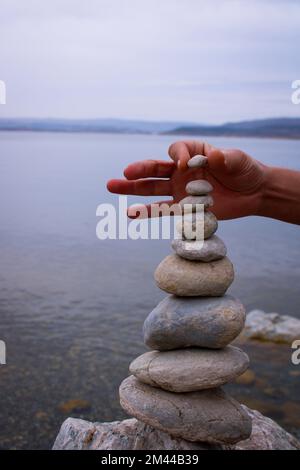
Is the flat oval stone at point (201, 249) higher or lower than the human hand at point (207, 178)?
lower

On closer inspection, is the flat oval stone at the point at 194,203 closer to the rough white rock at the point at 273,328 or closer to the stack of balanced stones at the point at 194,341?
the stack of balanced stones at the point at 194,341

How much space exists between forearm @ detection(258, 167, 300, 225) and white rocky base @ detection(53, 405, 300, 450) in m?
1.79

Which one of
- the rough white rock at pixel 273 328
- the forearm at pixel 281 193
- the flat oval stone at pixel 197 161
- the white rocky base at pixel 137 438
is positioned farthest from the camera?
the rough white rock at pixel 273 328

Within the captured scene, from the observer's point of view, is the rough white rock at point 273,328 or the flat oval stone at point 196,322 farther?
the rough white rock at point 273,328

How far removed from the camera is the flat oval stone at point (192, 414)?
4.17 metres

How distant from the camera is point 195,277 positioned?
4117 mm

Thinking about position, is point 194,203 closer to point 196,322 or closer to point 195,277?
point 195,277

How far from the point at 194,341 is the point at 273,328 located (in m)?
6.75

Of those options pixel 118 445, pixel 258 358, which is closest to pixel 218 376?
pixel 118 445

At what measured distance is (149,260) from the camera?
620 inches

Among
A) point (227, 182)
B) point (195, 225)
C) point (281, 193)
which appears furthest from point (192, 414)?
point (281, 193)

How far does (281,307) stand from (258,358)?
2910mm

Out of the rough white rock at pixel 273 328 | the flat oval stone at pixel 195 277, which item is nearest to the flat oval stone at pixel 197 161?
the flat oval stone at pixel 195 277
